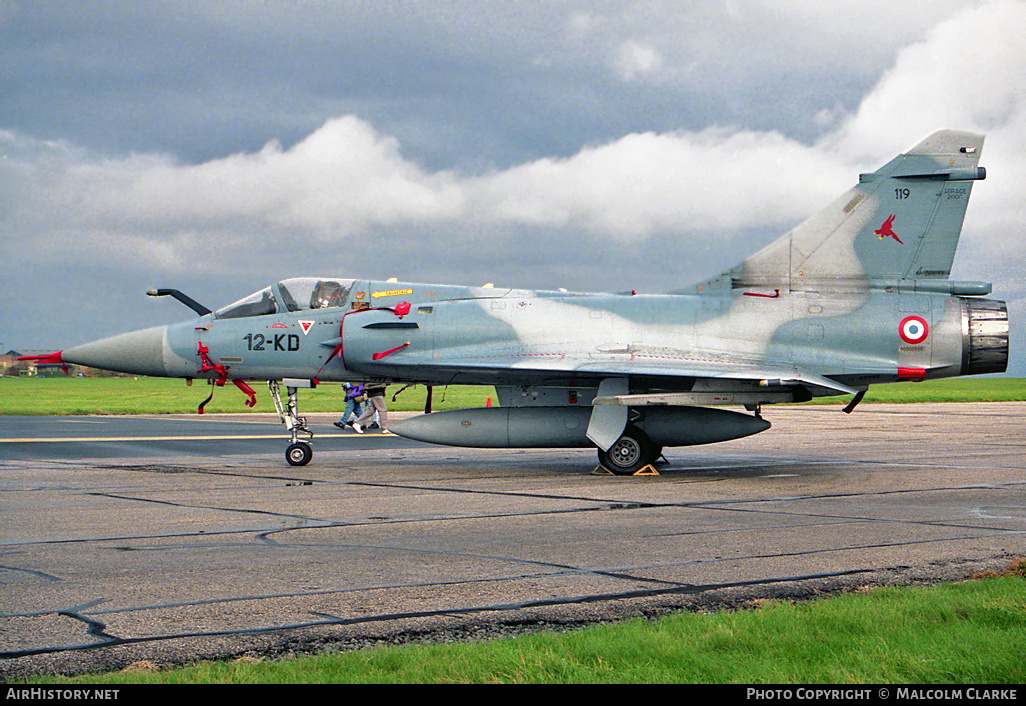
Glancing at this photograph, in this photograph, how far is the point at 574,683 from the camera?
402 centimetres

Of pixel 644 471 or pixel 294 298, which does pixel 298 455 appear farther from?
pixel 644 471

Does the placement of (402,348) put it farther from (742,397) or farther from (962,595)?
(962,595)

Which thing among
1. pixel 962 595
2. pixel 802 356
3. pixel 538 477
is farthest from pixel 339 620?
pixel 802 356

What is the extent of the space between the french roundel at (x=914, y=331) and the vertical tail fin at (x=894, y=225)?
2.83 feet

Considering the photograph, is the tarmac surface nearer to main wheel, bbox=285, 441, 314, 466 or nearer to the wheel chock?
main wheel, bbox=285, 441, 314, 466

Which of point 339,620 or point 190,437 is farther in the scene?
point 190,437

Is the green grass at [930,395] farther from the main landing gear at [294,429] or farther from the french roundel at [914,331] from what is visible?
the main landing gear at [294,429]

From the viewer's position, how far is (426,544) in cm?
791

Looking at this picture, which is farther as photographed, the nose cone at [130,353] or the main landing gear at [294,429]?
the nose cone at [130,353]

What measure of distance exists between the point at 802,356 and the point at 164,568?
35.0 feet

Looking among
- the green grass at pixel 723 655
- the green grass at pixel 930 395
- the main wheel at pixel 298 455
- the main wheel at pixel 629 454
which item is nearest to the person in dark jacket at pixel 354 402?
the main wheel at pixel 298 455

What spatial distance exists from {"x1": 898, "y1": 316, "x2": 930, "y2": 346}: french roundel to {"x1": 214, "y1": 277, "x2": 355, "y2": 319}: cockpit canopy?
9.09 metres

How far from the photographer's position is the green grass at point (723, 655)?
13.4ft

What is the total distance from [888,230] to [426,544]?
1044 centimetres
